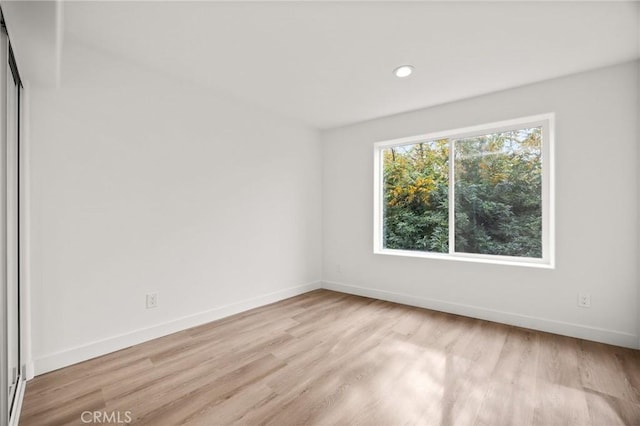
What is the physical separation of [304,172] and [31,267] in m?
2.96

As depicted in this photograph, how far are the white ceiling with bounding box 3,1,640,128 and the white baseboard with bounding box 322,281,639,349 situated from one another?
2251mm

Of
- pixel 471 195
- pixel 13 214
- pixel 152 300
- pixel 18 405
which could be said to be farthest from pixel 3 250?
pixel 471 195

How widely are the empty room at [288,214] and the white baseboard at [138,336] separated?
0.05 feet

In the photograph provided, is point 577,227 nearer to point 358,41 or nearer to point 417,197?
point 417,197

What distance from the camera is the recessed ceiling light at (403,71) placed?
2.59 m

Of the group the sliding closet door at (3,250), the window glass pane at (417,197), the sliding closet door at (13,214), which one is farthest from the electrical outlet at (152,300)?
the window glass pane at (417,197)

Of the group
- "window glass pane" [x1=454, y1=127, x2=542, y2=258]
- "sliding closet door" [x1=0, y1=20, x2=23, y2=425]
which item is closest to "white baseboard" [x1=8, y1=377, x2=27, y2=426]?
"sliding closet door" [x1=0, y1=20, x2=23, y2=425]

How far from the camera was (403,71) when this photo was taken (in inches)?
105

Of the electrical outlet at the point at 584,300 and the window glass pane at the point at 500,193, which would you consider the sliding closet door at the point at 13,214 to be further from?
the electrical outlet at the point at 584,300

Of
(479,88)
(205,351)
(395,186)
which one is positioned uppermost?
(479,88)

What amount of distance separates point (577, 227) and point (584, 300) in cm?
64

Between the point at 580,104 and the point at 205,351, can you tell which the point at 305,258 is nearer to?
the point at 205,351

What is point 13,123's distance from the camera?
181 centimetres

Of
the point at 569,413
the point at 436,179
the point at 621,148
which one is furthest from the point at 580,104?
the point at 569,413
